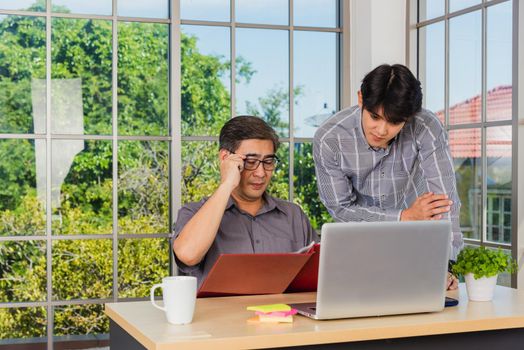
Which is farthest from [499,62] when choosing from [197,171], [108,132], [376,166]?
[108,132]

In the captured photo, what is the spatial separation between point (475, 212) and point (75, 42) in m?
2.18

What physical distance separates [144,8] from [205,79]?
0.49 metres

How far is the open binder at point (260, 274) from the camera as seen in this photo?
2266 mm

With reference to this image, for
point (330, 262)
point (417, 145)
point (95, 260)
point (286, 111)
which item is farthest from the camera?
point (286, 111)

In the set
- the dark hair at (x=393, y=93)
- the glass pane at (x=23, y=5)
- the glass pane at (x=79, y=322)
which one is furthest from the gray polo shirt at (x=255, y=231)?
the glass pane at (x=23, y=5)

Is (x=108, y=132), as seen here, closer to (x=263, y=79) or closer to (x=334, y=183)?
(x=263, y=79)

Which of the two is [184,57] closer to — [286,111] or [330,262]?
[286,111]

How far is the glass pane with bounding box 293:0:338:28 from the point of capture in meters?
4.57

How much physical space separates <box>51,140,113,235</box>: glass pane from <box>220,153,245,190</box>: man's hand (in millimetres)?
1654

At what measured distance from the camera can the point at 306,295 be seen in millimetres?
2512

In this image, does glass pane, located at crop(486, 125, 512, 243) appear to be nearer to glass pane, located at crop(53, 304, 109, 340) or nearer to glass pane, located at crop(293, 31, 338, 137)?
glass pane, located at crop(293, 31, 338, 137)

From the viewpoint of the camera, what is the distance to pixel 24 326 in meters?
4.07

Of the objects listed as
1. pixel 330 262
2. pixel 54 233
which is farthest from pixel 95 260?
pixel 330 262

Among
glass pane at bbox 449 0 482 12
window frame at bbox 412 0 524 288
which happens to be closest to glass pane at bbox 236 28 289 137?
window frame at bbox 412 0 524 288
